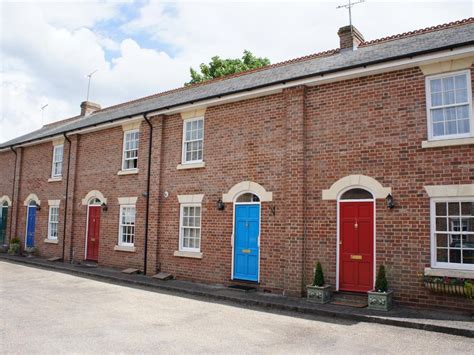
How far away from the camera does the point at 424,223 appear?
9.08 metres

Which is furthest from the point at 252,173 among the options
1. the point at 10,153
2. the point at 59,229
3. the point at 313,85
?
the point at 10,153

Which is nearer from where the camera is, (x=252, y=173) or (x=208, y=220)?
(x=252, y=173)

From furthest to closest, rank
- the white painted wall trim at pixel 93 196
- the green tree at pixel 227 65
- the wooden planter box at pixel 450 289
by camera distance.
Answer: the green tree at pixel 227 65
the white painted wall trim at pixel 93 196
the wooden planter box at pixel 450 289

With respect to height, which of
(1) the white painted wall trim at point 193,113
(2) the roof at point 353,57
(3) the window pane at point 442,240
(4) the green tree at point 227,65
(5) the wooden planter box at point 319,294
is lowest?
(5) the wooden planter box at point 319,294

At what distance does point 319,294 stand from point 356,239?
64.1 inches

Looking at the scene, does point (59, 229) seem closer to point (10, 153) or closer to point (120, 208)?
point (120, 208)

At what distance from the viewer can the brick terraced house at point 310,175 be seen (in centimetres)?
905

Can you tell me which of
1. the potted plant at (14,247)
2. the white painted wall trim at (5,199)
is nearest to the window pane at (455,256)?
the potted plant at (14,247)

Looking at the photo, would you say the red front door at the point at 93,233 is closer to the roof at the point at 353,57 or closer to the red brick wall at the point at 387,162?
the roof at the point at 353,57

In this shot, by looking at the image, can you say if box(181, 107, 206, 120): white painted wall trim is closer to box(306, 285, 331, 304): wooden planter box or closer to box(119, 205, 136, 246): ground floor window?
box(119, 205, 136, 246): ground floor window

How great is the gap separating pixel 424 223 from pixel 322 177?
8.74 ft

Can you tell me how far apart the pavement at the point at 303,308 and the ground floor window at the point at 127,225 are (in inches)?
55.9

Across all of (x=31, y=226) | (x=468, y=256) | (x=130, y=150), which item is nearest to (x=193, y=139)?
(x=130, y=150)

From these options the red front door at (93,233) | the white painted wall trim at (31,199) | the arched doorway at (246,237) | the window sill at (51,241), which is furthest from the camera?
the white painted wall trim at (31,199)
